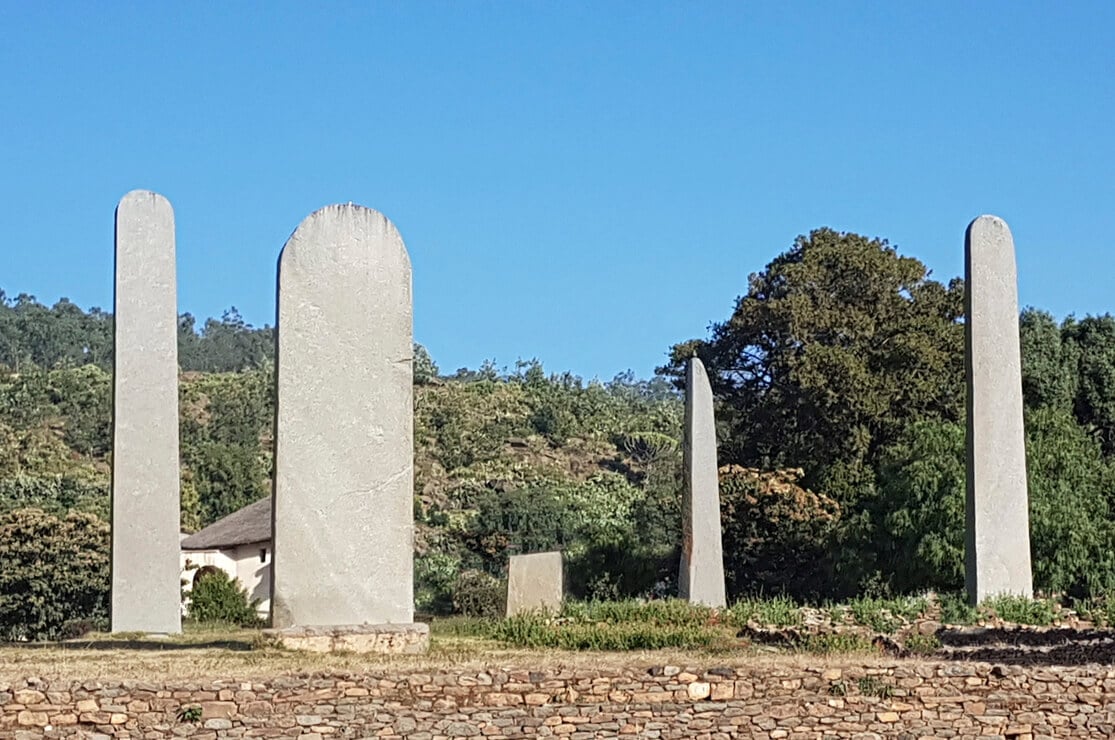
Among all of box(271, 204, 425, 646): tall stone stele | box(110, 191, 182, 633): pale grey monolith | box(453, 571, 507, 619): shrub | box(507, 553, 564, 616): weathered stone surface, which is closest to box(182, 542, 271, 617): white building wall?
box(453, 571, 507, 619): shrub

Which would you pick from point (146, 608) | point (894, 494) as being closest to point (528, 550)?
point (894, 494)

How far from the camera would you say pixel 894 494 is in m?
31.3

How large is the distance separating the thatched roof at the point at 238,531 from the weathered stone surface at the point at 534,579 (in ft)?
48.9

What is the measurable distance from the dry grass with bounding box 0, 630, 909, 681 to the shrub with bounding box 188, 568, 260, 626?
10.4m

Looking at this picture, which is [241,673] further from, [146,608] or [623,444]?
[623,444]

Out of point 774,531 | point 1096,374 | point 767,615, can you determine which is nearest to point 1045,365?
point 1096,374

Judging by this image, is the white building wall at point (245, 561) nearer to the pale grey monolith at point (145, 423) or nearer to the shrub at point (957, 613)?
the pale grey monolith at point (145, 423)

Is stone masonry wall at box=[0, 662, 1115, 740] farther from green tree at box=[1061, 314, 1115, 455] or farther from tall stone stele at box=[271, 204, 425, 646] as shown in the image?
green tree at box=[1061, 314, 1115, 455]

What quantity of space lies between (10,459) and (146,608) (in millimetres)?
36310

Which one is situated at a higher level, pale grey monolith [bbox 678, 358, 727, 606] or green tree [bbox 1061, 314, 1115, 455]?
green tree [bbox 1061, 314, 1115, 455]

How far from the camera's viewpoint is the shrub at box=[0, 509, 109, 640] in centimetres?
3241

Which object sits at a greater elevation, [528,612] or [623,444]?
[623,444]

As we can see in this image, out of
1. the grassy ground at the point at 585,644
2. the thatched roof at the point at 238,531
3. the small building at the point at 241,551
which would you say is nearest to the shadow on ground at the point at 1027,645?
the grassy ground at the point at 585,644

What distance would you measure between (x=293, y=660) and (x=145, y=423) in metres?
7.59
